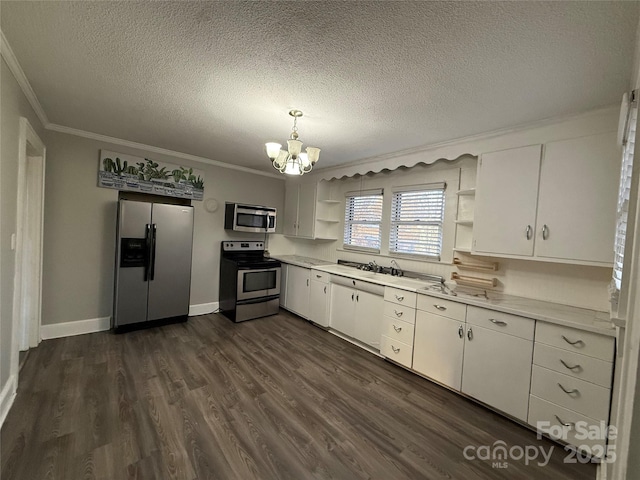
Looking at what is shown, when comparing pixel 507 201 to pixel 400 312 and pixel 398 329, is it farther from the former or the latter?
pixel 398 329

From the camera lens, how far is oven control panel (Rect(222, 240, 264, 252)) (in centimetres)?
439

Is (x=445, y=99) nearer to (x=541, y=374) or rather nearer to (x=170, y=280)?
(x=541, y=374)

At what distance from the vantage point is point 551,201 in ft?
7.02

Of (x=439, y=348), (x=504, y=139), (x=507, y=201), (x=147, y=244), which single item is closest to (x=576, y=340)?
(x=439, y=348)

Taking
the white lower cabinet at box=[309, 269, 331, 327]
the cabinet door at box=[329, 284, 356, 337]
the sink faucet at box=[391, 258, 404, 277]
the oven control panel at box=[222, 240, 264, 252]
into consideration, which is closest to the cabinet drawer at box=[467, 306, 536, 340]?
the sink faucet at box=[391, 258, 404, 277]

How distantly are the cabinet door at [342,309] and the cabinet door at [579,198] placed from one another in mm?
2041

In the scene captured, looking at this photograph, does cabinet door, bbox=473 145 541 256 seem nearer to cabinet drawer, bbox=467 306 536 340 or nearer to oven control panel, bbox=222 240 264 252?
cabinet drawer, bbox=467 306 536 340

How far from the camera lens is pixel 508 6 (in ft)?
3.74

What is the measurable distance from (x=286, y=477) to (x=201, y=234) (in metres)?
3.47

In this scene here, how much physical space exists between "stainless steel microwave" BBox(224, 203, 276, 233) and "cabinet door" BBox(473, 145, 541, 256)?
317cm

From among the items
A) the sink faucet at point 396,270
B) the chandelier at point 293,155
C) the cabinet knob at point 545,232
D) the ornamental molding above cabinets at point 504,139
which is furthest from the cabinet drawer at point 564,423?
the chandelier at point 293,155

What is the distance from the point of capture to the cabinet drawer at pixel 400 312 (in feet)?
8.98

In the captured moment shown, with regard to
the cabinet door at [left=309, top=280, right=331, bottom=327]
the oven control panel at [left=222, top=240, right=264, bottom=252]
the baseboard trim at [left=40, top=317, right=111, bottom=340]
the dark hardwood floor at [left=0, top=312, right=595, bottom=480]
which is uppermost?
the oven control panel at [left=222, top=240, right=264, bottom=252]

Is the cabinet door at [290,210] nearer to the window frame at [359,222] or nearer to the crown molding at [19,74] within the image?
the window frame at [359,222]
